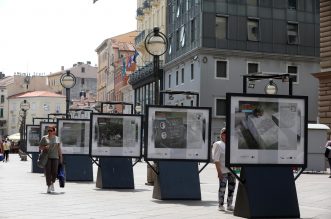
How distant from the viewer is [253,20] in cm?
5344

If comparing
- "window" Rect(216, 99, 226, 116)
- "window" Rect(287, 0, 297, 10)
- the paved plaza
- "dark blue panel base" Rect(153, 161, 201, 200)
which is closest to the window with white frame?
"window" Rect(216, 99, 226, 116)

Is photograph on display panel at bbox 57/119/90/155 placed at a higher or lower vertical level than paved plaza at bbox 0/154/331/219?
higher

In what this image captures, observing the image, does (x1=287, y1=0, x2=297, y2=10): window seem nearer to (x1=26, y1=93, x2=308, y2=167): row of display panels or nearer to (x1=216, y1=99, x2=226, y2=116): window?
(x1=216, y1=99, x2=226, y2=116): window

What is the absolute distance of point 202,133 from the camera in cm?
1616

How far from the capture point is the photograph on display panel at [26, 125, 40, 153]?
29969 mm

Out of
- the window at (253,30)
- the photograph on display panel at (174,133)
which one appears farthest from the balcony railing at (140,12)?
the photograph on display panel at (174,133)

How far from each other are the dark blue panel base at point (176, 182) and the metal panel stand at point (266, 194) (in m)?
3.49

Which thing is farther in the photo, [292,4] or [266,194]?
[292,4]

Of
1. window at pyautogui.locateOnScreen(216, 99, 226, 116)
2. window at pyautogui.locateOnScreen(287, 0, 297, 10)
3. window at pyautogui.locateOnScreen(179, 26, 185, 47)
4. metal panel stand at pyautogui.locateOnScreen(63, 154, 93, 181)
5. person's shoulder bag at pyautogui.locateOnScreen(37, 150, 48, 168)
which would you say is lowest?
metal panel stand at pyautogui.locateOnScreen(63, 154, 93, 181)

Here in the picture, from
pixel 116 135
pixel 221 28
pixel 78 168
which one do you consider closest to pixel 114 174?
pixel 116 135

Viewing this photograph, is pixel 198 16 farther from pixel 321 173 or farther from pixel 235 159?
pixel 235 159

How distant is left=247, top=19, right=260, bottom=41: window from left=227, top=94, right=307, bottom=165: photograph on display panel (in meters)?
41.3

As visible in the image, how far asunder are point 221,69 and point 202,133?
121ft

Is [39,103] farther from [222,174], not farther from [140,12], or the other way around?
[222,174]
